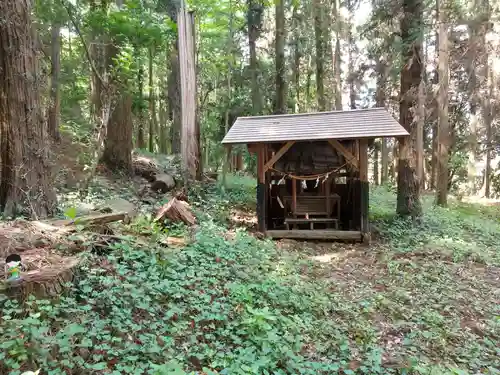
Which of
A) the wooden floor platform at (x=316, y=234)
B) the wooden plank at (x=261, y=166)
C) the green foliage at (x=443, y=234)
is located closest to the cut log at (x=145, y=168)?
the wooden plank at (x=261, y=166)

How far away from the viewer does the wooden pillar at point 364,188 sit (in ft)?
31.0

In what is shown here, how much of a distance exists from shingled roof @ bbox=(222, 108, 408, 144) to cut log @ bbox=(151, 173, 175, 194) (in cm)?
272

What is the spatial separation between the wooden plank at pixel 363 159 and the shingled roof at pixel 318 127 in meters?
0.48

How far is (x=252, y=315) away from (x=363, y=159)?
6331mm

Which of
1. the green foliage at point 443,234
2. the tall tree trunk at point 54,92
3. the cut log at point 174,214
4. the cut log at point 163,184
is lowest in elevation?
the green foliage at point 443,234

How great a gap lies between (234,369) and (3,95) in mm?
5350

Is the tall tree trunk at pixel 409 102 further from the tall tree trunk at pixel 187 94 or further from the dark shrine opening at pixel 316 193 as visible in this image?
the tall tree trunk at pixel 187 94

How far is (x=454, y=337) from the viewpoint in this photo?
488cm

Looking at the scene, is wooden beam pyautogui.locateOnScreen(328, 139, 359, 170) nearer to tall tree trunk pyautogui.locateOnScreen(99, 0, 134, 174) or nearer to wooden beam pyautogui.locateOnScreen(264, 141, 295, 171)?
wooden beam pyautogui.locateOnScreen(264, 141, 295, 171)

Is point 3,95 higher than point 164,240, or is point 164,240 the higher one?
point 3,95

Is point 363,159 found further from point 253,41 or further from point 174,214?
point 253,41

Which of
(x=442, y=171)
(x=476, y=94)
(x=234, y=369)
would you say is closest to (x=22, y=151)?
(x=234, y=369)

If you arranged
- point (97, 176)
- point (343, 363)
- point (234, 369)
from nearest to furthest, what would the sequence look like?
point (234, 369) → point (343, 363) → point (97, 176)

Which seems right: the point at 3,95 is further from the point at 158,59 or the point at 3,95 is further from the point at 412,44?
Result: the point at 158,59
